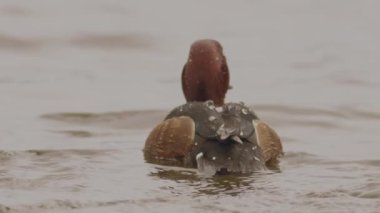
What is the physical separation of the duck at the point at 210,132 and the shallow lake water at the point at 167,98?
12 cm

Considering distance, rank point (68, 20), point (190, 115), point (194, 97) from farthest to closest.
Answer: point (68, 20)
point (194, 97)
point (190, 115)

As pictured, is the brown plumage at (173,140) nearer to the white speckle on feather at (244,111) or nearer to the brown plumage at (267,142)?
the white speckle on feather at (244,111)

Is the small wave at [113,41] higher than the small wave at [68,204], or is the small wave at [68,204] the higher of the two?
the small wave at [113,41]

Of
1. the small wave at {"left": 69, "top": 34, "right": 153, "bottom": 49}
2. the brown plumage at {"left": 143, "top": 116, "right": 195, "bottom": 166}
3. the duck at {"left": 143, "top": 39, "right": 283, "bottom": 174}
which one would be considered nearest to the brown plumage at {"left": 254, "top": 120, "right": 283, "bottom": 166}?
the duck at {"left": 143, "top": 39, "right": 283, "bottom": 174}

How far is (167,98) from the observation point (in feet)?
51.4

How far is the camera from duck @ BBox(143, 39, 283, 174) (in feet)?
33.6

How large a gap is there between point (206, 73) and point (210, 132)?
103 cm

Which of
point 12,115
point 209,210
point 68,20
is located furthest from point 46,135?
point 68,20

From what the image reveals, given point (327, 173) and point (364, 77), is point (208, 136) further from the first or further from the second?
point (364, 77)

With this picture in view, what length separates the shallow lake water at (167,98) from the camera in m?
9.69

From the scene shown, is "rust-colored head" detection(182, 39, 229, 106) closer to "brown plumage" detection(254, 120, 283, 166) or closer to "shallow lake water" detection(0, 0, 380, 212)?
"brown plumage" detection(254, 120, 283, 166)

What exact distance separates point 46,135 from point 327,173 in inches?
126

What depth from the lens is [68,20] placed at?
68.0ft

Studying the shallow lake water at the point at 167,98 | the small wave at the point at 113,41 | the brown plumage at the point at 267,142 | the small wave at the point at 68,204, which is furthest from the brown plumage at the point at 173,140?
the small wave at the point at 113,41
